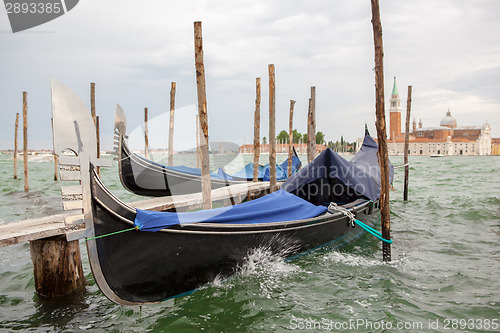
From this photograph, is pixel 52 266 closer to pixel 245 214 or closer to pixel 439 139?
pixel 245 214

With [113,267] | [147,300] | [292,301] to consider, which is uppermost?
[113,267]

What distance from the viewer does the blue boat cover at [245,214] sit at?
2.61m

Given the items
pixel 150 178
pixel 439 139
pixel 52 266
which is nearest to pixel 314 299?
pixel 52 266

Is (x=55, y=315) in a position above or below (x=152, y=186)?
below

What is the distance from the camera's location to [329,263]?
3.96 metres

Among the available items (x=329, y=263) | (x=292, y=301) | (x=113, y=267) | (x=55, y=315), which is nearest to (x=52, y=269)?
(x=55, y=315)

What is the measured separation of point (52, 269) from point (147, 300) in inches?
37.2

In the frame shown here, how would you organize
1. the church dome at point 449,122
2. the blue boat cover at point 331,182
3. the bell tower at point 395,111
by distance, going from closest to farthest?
the blue boat cover at point 331,182, the bell tower at point 395,111, the church dome at point 449,122

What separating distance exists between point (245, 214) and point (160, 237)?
36.9 inches

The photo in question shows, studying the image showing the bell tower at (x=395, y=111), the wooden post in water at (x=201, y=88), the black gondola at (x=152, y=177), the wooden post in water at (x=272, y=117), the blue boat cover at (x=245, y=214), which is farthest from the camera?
the bell tower at (x=395, y=111)

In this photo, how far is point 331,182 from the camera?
5.33m

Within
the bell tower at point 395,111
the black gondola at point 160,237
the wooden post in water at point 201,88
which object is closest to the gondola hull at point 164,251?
the black gondola at point 160,237

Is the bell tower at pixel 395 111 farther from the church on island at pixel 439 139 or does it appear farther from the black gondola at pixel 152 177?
the black gondola at pixel 152 177

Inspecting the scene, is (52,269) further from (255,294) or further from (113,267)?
(255,294)
